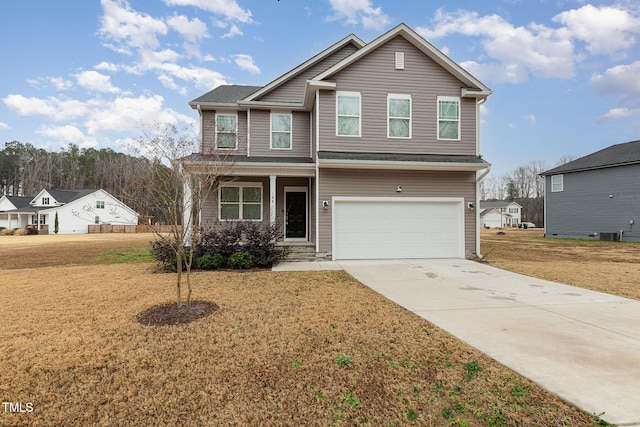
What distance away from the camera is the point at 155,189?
509 centimetres

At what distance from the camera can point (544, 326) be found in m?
4.41

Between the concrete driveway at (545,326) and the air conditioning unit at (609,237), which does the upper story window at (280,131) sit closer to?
the concrete driveway at (545,326)

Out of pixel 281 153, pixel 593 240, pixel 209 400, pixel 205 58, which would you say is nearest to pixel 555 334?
pixel 209 400

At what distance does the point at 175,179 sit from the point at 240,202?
681cm

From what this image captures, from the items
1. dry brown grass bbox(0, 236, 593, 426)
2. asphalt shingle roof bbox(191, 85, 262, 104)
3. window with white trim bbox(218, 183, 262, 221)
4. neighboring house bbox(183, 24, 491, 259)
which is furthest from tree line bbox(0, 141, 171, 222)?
dry brown grass bbox(0, 236, 593, 426)

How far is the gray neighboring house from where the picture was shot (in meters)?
19.5

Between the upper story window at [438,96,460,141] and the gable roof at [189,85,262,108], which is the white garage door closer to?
the upper story window at [438,96,460,141]

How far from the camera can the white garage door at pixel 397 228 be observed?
1087cm

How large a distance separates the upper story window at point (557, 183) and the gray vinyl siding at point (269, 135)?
73.6 ft

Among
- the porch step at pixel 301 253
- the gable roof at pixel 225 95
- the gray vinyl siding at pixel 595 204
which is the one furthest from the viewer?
the gray vinyl siding at pixel 595 204

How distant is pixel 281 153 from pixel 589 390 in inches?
448

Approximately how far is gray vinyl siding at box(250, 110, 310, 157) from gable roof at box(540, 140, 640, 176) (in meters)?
21.4

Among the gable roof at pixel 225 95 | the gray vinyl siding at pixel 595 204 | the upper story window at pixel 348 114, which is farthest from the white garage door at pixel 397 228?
the gray vinyl siding at pixel 595 204

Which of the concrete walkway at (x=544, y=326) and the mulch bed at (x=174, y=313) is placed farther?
the mulch bed at (x=174, y=313)
